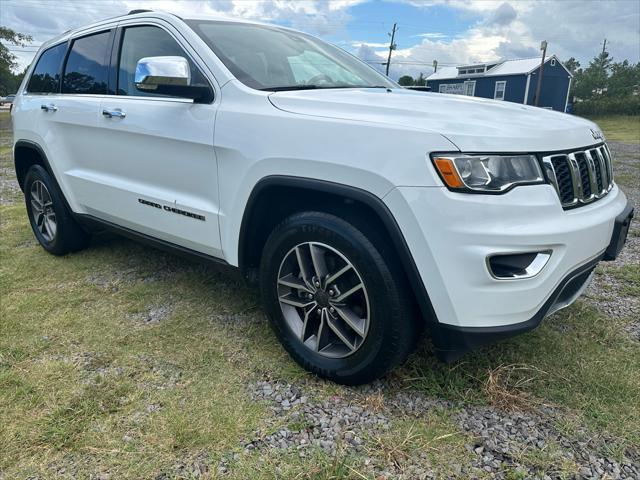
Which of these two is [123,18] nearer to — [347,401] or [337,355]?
[337,355]

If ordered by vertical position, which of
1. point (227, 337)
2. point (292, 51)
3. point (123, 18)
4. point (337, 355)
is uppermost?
point (123, 18)

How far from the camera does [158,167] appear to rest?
3039mm

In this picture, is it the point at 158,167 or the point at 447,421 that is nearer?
the point at 447,421

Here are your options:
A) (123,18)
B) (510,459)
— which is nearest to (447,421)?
(510,459)

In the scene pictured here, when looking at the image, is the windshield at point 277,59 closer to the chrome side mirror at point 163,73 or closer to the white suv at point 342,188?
the white suv at point 342,188

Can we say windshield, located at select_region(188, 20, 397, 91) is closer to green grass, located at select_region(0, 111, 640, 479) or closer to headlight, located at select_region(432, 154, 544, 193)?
headlight, located at select_region(432, 154, 544, 193)

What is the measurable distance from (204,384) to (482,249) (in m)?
1.52

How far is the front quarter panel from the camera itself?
6.47 feet

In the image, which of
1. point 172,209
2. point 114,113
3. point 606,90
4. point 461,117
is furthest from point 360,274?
point 606,90

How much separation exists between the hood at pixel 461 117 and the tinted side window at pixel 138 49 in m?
0.97

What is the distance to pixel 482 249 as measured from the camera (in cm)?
188

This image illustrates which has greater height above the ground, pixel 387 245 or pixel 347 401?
pixel 387 245

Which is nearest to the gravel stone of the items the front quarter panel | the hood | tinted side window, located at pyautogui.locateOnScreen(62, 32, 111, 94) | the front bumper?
the front bumper

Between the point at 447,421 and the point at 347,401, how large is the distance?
0.47 m
